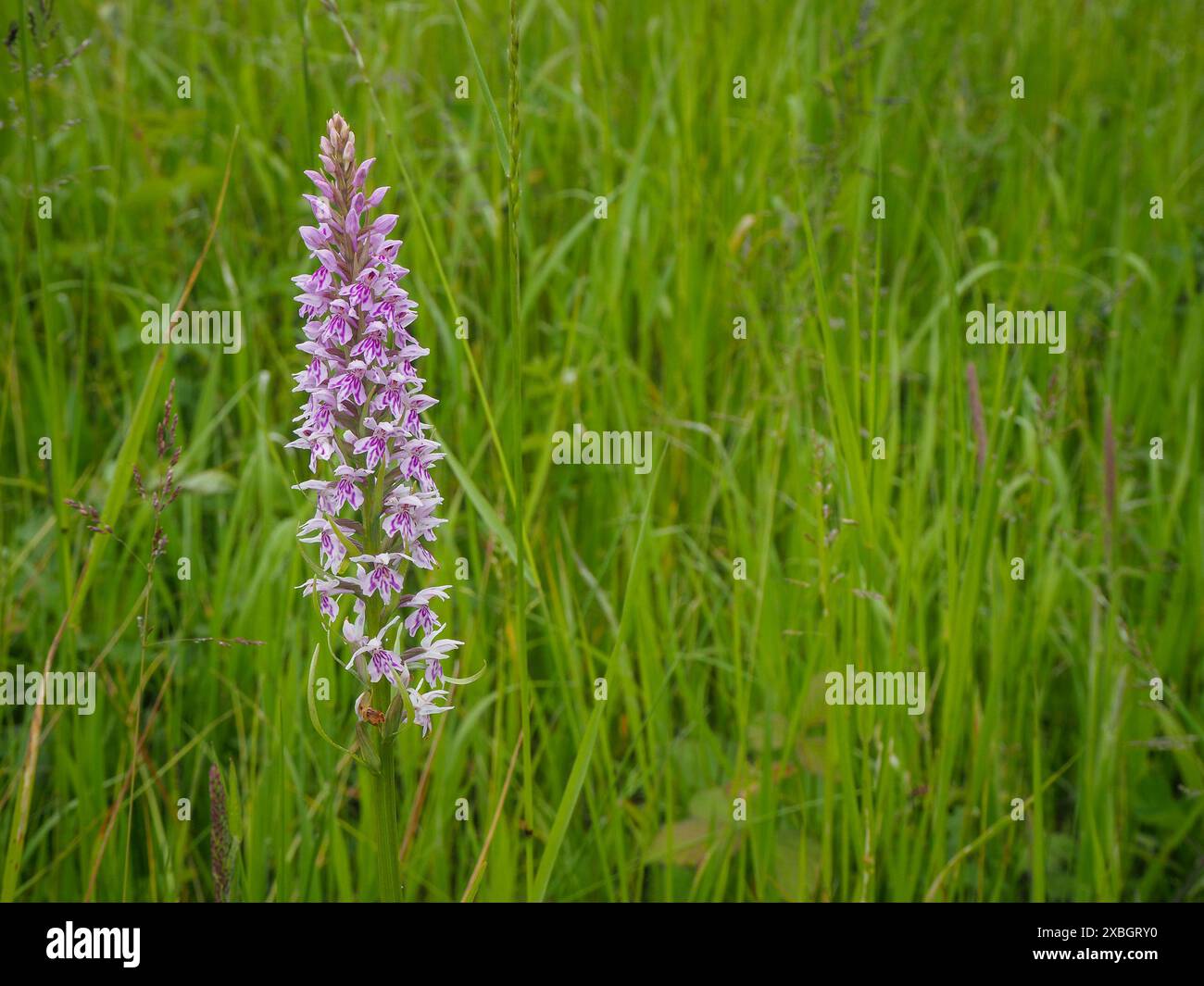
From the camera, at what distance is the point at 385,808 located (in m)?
1.57

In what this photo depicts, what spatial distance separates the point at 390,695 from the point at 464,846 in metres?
1.17

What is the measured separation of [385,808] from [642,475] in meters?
1.89

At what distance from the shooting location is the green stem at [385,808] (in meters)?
1.53

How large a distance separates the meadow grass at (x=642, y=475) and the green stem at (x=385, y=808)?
0.22 m

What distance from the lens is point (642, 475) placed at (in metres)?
3.31

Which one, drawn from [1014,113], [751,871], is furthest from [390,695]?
[1014,113]

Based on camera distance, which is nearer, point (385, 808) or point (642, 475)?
point (385, 808)

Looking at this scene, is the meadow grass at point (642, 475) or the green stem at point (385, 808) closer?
the green stem at point (385, 808)

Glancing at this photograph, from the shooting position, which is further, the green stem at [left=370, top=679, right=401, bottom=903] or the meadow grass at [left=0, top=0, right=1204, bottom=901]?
the meadow grass at [left=0, top=0, right=1204, bottom=901]

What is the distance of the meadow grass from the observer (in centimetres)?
247

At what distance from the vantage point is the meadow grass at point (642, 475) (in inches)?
97.3

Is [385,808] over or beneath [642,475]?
beneath

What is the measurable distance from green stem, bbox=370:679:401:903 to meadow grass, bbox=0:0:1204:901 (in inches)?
8.7

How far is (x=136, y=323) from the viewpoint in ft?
12.1
